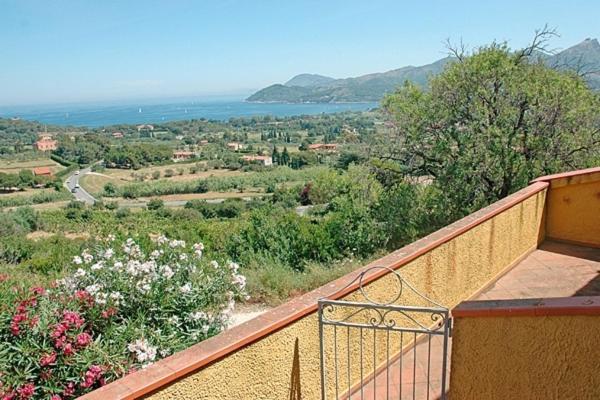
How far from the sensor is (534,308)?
203cm

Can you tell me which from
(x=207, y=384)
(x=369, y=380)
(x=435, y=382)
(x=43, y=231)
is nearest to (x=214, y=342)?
(x=207, y=384)

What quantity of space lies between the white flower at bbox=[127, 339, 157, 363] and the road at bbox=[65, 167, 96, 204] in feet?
182

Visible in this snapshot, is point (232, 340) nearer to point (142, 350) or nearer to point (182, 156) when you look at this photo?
point (142, 350)

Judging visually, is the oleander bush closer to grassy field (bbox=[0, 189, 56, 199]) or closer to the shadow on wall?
the shadow on wall

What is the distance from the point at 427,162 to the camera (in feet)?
34.0

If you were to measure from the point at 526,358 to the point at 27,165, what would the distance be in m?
95.1

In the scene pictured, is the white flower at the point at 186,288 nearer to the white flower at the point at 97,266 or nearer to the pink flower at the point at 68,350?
the white flower at the point at 97,266

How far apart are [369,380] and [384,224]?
6683mm

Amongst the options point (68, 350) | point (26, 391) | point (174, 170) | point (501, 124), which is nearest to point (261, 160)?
point (174, 170)

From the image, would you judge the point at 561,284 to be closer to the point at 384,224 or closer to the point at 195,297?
the point at 195,297

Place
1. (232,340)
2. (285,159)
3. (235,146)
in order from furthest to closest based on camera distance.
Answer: (235,146)
(285,159)
(232,340)

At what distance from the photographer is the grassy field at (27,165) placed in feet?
250

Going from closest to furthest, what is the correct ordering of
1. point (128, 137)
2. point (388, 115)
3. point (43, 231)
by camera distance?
point (388, 115), point (43, 231), point (128, 137)

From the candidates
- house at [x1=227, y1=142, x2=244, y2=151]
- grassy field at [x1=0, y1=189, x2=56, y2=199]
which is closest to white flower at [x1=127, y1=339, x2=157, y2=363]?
grassy field at [x1=0, y1=189, x2=56, y2=199]
